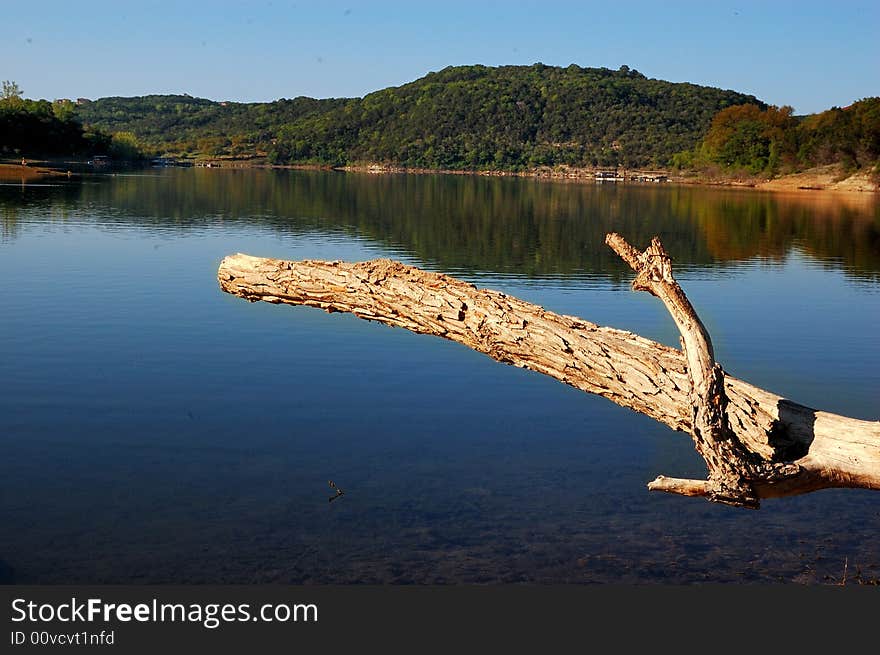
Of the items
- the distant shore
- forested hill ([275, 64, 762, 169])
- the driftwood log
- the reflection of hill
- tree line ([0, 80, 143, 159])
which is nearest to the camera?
the driftwood log

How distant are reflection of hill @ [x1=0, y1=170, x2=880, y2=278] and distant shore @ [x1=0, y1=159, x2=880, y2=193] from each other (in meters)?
21.8

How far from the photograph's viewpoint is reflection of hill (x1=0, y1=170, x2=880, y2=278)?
29.0m

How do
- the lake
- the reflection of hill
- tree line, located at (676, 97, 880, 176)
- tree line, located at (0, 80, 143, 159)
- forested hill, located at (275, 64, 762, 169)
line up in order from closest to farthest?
1. the lake
2. the reflection of hill
3. tree line, located at (676, 97, 880, 176)
4. tree line, located at (0, 80, 143, 159)
5. forested hill, located at (275, 64, 762, 169)

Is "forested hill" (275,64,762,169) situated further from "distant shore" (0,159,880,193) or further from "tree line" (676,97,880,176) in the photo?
"tree line" (676,97,880,176)

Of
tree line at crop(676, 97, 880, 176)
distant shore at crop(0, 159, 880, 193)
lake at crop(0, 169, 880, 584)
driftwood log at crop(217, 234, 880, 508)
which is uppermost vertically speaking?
tree line at crop(676, 97, 880, 176)

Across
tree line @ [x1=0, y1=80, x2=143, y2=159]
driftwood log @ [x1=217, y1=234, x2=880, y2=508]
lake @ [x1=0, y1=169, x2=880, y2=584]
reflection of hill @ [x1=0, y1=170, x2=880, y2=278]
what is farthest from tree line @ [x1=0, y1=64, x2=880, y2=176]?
driftwood log @ [x1=217, y1=234, x2=880, y2=508]

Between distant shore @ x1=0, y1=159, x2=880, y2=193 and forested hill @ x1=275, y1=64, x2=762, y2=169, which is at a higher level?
forested hill @ x1=275, y1=64, x2=762, y2=169

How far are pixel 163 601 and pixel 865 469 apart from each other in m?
4.07

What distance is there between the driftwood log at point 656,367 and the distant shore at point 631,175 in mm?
72394

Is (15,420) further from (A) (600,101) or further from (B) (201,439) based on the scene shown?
(A) (600,101)

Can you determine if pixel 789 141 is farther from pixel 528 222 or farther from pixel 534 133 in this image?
pixel 534 133

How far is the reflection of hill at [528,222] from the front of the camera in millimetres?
28953

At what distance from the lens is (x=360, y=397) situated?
11.5 metres

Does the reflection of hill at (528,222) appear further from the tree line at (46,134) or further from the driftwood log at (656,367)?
the tree line at (46,134)
